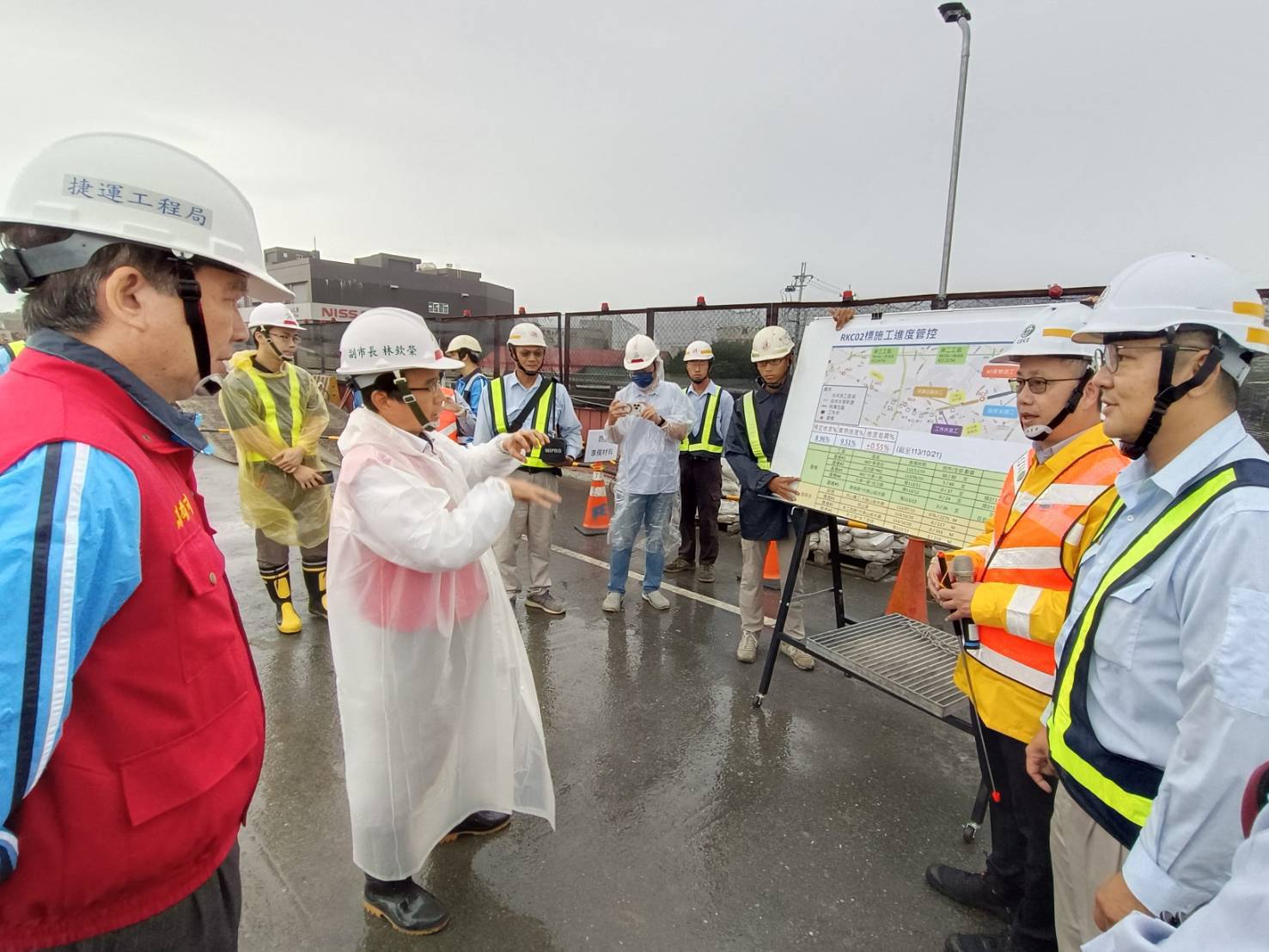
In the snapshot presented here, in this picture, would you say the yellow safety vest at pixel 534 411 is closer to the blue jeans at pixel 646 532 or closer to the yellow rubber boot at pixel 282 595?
the blue jeans at pixel 646 532

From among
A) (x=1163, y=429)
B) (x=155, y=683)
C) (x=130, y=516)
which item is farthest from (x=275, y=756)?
(x=1163, y=429)

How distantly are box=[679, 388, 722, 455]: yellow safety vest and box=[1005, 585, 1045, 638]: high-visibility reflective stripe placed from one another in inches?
158

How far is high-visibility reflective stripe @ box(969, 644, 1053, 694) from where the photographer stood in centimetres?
182

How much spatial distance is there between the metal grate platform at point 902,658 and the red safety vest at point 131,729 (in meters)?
2.59

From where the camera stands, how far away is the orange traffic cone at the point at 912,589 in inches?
178

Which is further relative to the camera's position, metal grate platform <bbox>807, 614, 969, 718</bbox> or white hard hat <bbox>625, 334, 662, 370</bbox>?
white hard hat <bbox>625, 334, 662, 370</bbox>

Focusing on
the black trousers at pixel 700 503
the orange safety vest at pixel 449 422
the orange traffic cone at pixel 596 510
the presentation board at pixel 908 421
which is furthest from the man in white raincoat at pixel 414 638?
the orange traffic cone at pixel 596 510

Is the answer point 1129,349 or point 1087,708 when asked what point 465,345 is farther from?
point 1087,708

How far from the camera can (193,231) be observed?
1.13 metres

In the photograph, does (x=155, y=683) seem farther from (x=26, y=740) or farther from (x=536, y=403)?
(x=536, y=403)

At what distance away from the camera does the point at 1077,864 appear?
1.50 metres

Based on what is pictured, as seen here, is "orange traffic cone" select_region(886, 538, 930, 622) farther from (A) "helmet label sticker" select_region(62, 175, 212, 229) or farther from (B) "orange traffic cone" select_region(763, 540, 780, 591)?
(A) "helmet label sticker" select_region(62, 175, 212, 229)

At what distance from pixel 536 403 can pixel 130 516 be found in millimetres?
3845

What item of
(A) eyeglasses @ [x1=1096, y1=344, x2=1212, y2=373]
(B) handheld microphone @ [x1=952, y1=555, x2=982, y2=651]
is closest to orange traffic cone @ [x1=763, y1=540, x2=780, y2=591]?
(B) handheld microphone @ [x1=952, y1=555, x2=982, y2=651]
